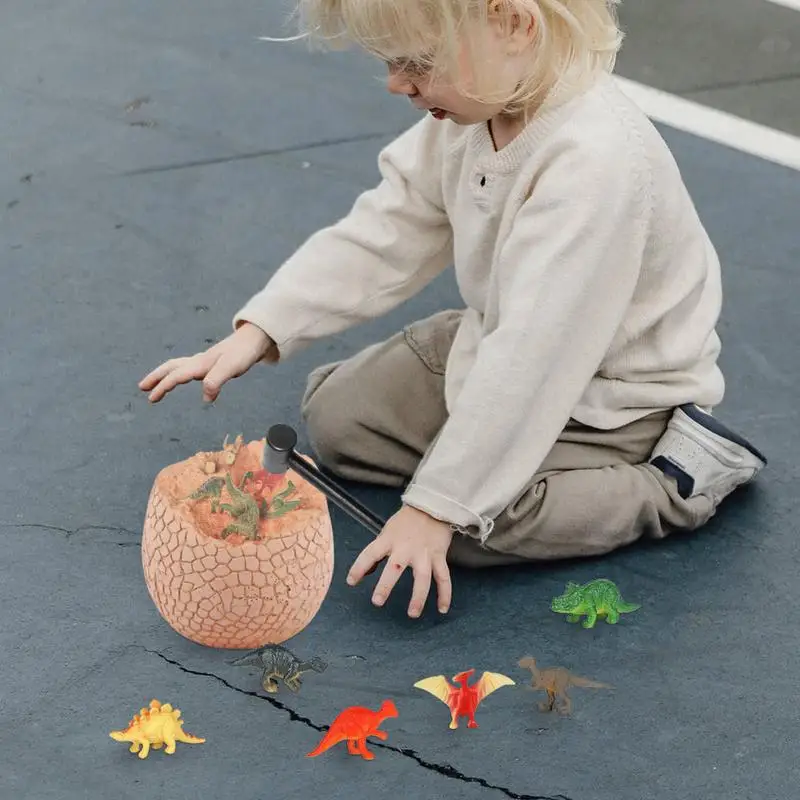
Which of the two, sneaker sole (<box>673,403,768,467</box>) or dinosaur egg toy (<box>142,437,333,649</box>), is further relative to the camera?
sneaker sole (<box>673,403,768,467</box>)

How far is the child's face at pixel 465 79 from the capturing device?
121 cm

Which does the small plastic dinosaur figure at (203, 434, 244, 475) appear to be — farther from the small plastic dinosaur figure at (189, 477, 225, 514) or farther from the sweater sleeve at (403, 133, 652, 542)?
the sweater sleeve at (403, 133, 652, 542)

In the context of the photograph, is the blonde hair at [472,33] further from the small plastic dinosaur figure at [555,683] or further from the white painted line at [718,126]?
the white painted line at [718,126]

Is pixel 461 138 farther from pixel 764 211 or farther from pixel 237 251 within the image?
pixel 764 211

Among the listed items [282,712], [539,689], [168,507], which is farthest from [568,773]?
[168,507]

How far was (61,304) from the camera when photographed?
179 cm

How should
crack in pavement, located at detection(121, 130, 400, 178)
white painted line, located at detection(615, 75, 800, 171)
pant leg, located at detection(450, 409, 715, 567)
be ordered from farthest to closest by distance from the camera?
white painted line, located at detection(615, 75, 800, 171) → crack in pavement, located at detection(121, 130, 400, 178) → pant leg, located at detection(450, 409, 715, 567)

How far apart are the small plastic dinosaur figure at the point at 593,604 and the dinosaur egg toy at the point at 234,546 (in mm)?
254

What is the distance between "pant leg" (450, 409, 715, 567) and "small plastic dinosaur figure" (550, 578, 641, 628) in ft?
0.20

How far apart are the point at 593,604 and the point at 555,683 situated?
0.39ft

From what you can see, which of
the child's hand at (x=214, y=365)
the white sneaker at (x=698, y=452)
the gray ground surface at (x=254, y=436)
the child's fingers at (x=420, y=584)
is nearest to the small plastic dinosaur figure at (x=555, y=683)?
the gray ground surface at (x=254, y=436)

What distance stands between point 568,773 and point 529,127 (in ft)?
1.93

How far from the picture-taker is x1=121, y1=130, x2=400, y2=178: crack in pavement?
209cm

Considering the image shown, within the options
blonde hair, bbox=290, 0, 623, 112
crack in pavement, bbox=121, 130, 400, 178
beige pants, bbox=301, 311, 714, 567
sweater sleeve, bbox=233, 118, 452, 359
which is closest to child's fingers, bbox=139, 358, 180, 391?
sweater sleeve, bbox=233, 118, 452, 359
